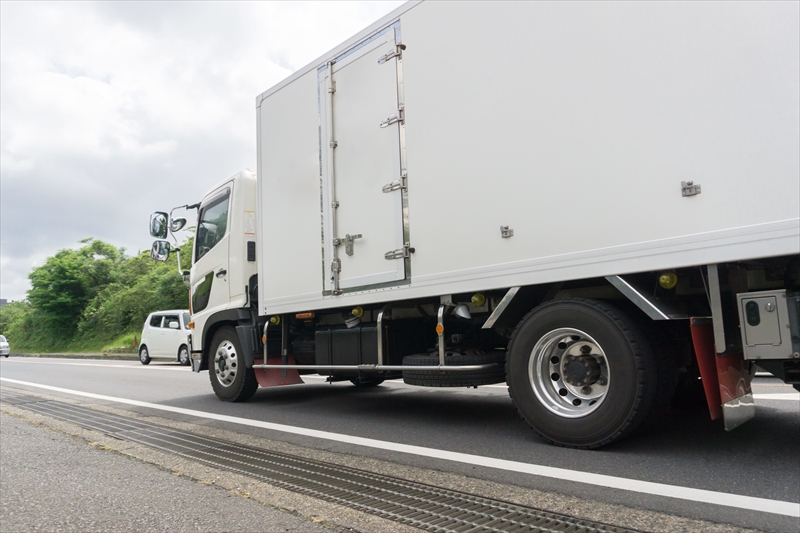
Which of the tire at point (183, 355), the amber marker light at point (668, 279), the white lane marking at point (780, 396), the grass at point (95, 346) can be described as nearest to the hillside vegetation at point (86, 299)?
the grass at point (95, 346)

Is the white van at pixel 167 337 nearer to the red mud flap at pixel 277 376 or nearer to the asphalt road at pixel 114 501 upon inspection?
the red mud flap at pixel 277 376

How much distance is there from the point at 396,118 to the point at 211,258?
13.0 ft

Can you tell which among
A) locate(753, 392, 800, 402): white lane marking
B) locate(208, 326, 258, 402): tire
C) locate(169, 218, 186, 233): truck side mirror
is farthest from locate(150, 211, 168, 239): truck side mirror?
locate(753, 392, 800, 402): white lane marking

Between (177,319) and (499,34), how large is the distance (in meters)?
16.2

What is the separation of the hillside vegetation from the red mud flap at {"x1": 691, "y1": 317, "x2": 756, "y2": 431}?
102 feet

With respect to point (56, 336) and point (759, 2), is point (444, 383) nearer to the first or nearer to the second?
point (759, 2)

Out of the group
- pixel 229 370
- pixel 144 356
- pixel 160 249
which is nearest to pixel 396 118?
pixel 229 370

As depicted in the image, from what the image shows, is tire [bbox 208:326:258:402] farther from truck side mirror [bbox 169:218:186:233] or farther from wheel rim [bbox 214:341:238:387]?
truck side mirror [bbox 169:218:186:233]

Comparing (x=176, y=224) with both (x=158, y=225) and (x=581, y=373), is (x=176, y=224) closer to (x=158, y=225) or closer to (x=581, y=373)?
(x=158, y=225)

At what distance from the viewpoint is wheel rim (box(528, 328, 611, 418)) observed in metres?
3.93

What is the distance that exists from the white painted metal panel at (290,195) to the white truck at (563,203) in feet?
0.15

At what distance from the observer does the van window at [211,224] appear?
25.6ft

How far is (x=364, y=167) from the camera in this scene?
5.53 m

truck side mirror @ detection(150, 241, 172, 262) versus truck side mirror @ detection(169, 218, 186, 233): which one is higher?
truck side mirror @ detection(169, 218, 186, 233)
